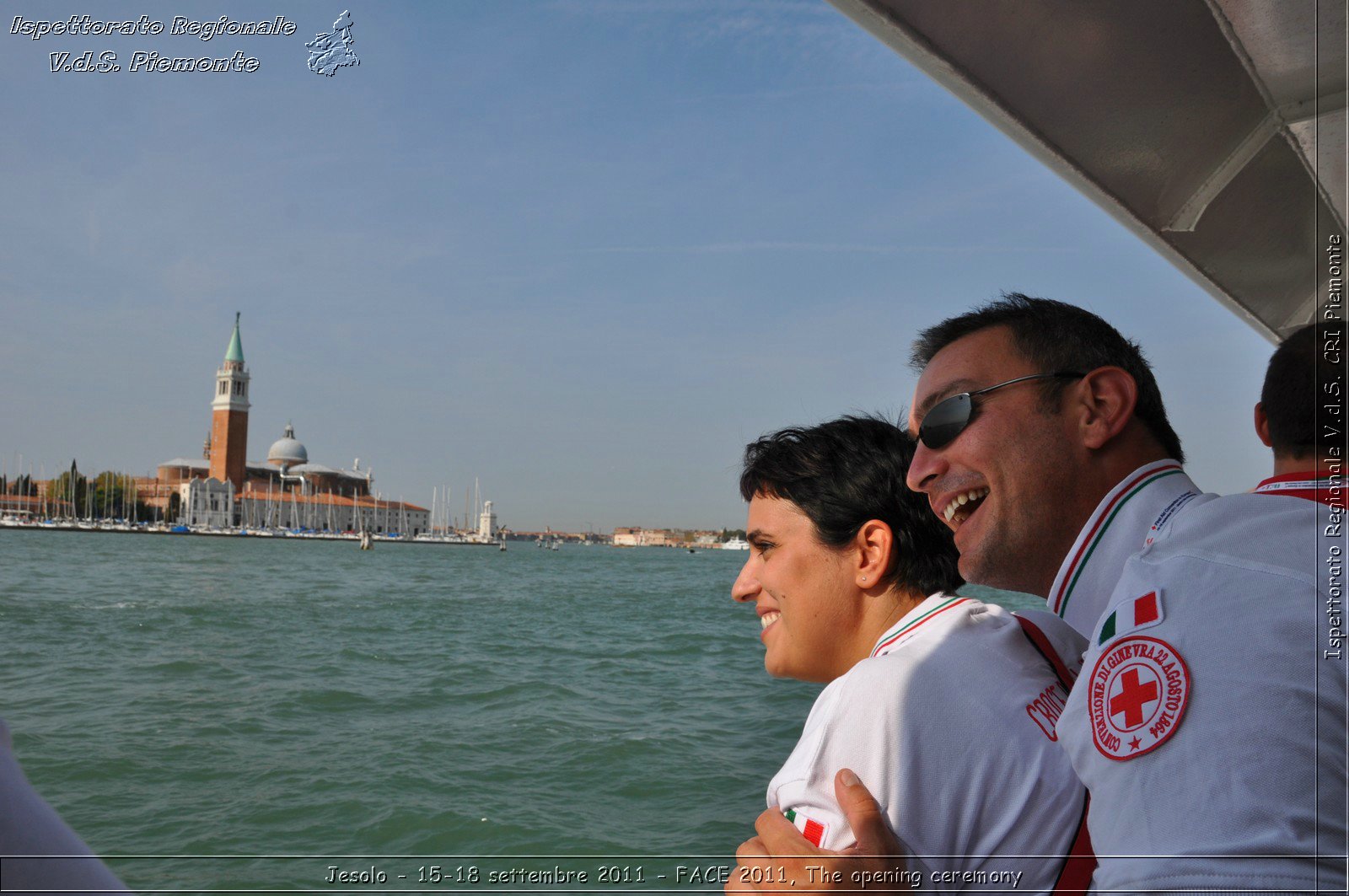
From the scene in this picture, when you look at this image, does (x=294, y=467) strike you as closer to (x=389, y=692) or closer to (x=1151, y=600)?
(x=389, y=692)

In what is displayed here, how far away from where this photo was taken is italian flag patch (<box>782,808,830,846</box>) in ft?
2.59

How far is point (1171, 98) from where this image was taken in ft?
6.55

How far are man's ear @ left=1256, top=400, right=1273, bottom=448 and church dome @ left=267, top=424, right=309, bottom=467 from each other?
79797 millimetres

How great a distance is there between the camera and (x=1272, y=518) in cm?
60

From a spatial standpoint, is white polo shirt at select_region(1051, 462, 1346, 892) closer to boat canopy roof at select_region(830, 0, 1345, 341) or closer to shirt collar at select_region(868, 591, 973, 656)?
shirt collar at select_region(868, 591, 973, 656)

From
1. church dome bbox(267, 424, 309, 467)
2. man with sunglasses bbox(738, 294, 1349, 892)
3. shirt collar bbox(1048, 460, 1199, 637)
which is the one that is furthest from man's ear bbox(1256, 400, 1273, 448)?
church dome bbox(267, 424, 309, 467)

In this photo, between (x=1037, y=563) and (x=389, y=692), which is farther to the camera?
(x=389, y=692)

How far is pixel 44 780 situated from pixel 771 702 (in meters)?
5.27

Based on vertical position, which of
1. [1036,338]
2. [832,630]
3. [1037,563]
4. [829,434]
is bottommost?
[832,630]

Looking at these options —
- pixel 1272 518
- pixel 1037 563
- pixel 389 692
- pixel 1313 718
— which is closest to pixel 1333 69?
pixel 1037 563

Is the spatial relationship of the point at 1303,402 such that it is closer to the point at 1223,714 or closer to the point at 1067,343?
the point at 1067,343

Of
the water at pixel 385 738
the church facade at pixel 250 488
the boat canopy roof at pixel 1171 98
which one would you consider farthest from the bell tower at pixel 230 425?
the boat canopy roof at pixel 1171 98

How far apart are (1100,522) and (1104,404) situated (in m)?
0.16

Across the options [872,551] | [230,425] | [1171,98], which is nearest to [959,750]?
[872,551]
